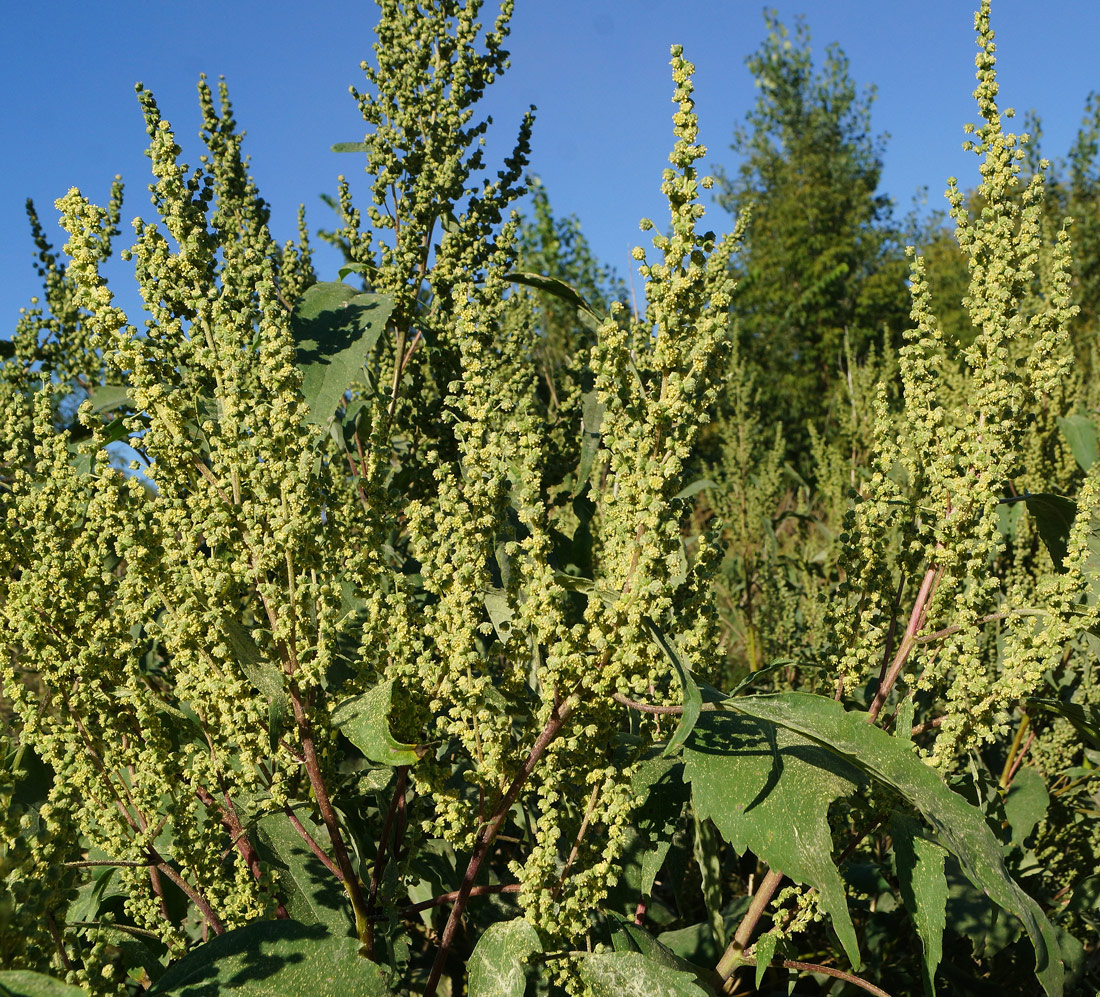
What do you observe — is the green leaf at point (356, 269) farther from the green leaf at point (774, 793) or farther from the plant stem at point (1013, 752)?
the plant stem at point (1013, 752)

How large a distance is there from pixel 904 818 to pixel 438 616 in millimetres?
1089

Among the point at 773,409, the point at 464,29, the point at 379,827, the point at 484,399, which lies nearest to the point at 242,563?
the point at 484,399

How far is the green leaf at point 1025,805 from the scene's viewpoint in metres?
3.44

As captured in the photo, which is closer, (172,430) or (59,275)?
(172,430)

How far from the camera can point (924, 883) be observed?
1804mm

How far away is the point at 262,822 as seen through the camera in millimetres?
2117

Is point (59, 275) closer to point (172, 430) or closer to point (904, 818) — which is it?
point (172, 430)

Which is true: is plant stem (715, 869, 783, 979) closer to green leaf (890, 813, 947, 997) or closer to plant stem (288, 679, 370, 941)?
green leaf (890, 813, 947, 997)

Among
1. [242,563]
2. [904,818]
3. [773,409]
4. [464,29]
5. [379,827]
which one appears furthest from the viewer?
[773,409]

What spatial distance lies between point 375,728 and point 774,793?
796 millimetres

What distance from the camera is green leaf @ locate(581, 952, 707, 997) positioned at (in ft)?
5.57

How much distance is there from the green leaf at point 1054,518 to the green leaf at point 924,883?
929 millimetres

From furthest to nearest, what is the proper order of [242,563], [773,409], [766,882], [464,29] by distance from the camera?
[773,409], [464,29], [766,882], [242,563]

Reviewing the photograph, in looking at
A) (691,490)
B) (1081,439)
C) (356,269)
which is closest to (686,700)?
(691,490)
